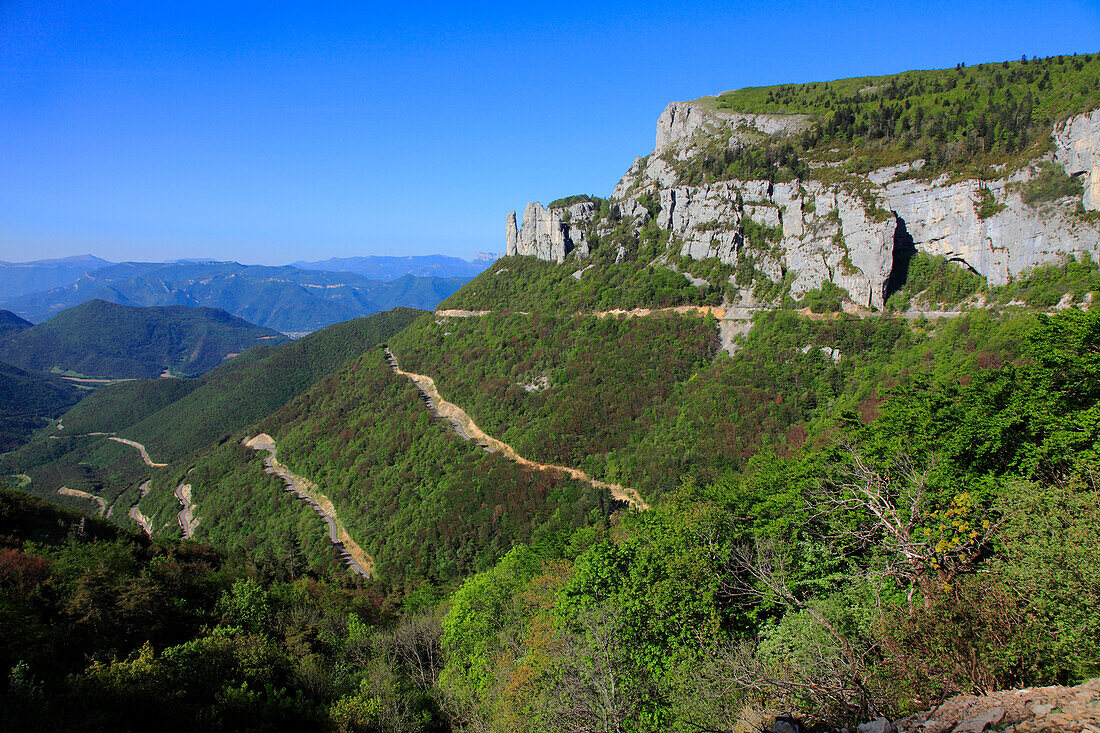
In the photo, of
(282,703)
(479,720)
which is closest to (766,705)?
(479,720)

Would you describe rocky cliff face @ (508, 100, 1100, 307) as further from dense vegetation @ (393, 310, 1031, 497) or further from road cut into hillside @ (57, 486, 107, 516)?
road cut into hillside @ (57, 486, 107, 516)

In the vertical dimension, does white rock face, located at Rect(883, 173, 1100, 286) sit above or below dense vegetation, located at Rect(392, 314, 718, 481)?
above

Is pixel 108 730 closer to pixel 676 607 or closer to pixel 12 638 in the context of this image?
pixel 12 638

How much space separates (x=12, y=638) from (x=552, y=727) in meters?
19.3

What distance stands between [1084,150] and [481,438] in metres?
68.6

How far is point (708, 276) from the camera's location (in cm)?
7138

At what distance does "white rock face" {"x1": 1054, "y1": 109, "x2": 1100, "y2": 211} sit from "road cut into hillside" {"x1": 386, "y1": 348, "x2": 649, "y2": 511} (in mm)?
47068

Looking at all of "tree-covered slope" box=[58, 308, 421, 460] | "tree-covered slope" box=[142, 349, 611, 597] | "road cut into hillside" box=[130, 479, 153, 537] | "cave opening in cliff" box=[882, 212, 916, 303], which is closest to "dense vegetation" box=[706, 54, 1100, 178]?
"cave opening in cliff" box=[882, 212, 916, 303]

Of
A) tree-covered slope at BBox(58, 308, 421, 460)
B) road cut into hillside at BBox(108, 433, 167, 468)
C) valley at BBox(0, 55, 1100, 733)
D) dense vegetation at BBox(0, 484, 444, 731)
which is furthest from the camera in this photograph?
tree-covered slope at BBox(58, 308, 421, 460)

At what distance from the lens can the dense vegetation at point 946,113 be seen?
52250 mm

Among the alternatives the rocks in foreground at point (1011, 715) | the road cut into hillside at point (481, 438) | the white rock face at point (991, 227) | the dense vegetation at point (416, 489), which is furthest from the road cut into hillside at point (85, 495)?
the white rock face at point (991, 227)

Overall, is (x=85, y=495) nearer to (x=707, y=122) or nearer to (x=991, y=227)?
(x=707, y=122)

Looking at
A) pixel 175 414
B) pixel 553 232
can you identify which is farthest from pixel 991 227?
pixel 175 414

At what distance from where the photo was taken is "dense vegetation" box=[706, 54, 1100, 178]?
52.2 meters
